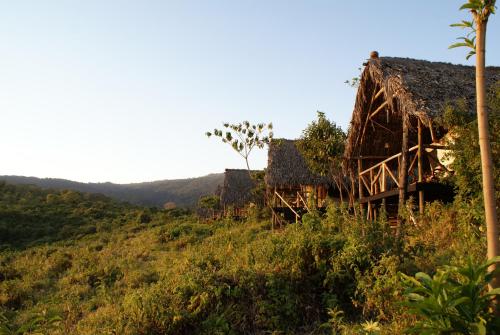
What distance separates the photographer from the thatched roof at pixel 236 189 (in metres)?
28.4

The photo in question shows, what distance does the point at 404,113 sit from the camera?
9625mm

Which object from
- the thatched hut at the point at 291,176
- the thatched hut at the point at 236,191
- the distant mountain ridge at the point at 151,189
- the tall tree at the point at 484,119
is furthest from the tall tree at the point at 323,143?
the distant mountain ridge at the point at 151,189

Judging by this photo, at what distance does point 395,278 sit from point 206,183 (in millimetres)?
73942

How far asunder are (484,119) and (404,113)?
5484mm

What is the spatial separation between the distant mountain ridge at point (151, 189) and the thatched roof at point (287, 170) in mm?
38441

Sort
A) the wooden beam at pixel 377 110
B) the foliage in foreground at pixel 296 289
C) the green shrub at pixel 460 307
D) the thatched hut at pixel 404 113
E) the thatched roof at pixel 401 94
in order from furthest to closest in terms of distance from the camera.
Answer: the wooden beam at pixel 377 110, the thatched hut at pixel 404 113, the thatched roof at pixel 401 94, the foliage in foreground at pixel 296 289, the green shrub at pixel 460 307

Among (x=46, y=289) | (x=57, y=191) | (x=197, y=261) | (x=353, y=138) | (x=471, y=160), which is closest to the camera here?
(x=471, y=160)

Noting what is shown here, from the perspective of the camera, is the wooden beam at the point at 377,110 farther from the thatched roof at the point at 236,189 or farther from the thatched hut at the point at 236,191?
the thatched roof at the point at 236,189

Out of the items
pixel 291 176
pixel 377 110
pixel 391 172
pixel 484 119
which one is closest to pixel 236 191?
pixel 291 176

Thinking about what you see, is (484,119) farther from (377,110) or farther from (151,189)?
(151,189)

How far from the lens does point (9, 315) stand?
873 centimetres

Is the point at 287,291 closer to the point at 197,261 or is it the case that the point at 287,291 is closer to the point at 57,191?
the point at 197,261

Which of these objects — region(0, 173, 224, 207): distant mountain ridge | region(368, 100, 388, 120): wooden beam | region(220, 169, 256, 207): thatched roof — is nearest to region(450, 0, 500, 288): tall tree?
region(368, 100, 388, 120): wooden beam

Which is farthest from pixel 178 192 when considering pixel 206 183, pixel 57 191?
pixel 57 191
